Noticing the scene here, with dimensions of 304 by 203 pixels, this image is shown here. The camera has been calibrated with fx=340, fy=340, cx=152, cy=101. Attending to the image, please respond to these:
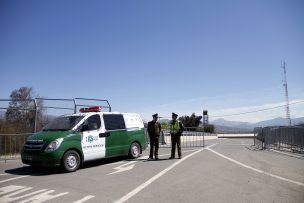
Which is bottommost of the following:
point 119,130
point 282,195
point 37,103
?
point 282,195

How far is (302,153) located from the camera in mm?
15516

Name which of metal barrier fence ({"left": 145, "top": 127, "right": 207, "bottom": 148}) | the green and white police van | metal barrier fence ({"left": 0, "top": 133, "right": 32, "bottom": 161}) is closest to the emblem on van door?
the green and white police van

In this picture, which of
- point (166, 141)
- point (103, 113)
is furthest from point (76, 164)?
point (166, 141)

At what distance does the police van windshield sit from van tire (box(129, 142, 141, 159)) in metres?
2.96

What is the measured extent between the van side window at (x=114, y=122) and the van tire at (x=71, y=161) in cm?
188

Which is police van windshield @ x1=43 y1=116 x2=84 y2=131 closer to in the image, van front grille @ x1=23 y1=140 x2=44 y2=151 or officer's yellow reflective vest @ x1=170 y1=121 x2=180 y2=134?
van front grille @ x1=23 y1=140 x2=44 y2=151

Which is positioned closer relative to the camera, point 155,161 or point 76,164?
point 76,164

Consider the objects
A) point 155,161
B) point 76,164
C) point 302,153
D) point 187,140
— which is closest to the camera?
point 76,164

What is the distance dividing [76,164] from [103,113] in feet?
7.80

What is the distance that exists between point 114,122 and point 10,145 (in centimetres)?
494

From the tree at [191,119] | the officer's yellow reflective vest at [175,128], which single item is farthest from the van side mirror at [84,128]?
the tree at [191,119]

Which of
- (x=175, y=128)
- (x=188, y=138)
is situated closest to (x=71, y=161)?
(x=175, y=128)

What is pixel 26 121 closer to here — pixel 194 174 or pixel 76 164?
pixel 76 164

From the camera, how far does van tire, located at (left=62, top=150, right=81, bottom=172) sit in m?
10.7
